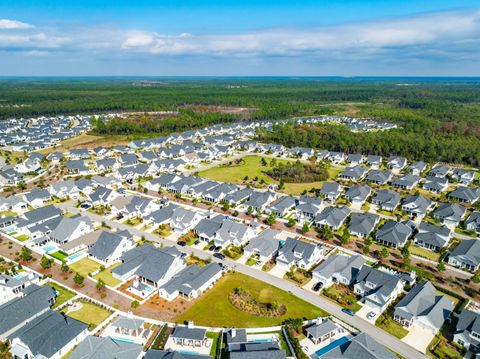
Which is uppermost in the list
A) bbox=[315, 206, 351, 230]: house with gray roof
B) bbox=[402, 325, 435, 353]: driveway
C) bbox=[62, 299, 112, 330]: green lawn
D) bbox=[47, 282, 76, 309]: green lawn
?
bbox=[315, 206, 351, 230]: house with gray roof

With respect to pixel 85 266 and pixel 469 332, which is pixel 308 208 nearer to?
pixel 469 332

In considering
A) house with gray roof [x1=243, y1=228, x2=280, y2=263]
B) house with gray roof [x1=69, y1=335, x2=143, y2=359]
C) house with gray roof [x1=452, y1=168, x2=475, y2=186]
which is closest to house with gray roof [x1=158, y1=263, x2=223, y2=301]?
house with gray roof [x1=243, y1=228, x2=280, y2=263]

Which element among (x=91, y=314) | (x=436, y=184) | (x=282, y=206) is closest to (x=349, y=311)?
(x=91, y=314)

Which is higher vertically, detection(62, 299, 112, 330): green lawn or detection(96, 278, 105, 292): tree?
detection(96, 278, 105, 292): tree

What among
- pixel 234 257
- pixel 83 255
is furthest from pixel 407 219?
pixel 83 255

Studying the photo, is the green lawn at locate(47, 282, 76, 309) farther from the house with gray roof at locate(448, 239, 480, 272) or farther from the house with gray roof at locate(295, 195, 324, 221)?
the house with gray roof at locate(448, 239, 480, 272)

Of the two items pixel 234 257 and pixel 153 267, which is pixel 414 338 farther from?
pixel 153 267
